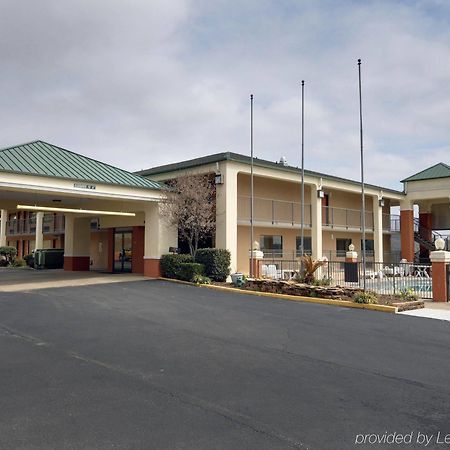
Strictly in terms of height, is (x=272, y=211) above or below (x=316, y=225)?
above

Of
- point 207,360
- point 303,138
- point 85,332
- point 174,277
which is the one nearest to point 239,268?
point 174,277

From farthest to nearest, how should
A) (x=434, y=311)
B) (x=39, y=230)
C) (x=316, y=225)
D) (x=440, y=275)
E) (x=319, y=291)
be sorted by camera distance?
(x=39, y=230)
(x=316, y=225)
(x=440, y=275)
(x=319, y=291)
(x=434, y=311)

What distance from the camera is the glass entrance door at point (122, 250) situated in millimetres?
27578

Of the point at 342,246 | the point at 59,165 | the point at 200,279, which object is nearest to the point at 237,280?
the point at 200,279

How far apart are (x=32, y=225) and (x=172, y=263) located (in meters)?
25.2

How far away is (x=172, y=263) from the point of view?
21141 millimetres

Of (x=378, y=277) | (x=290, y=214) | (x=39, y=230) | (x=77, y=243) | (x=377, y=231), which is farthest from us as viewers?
(x=39, y=230)

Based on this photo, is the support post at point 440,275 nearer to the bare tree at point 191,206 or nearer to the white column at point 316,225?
the bare tree at point 191,206

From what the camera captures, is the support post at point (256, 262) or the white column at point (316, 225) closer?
the support post at point (256, 262)

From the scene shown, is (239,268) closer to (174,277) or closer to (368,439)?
(174,277)

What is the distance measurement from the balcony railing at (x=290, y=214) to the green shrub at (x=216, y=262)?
3394 mm

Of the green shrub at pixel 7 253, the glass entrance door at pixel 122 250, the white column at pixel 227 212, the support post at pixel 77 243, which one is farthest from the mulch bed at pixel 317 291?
the green shrub at pixel 7 253

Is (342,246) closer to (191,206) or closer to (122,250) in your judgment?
(122,250)

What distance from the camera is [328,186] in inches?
1103
